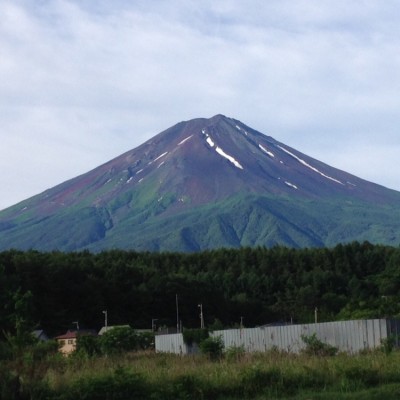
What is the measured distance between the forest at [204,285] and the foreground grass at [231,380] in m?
37.8

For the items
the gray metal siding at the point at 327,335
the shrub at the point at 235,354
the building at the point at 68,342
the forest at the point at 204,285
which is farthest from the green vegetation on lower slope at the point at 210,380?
the forest at the point at 204,285

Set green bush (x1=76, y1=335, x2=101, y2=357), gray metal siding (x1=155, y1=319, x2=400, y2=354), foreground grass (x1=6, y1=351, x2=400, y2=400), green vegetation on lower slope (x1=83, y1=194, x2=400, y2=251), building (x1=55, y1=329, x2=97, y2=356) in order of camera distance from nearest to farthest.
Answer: foreground grass (x1=6, y1=351, x2=400, y2=400)
gray metal siding (x1=155, y1=319, x2=400, y2=354)
green bush (x1=76, y1=335, x2=101, y2=357)
building (x1=55, y1=329, x2=97, y2=356)
green vegetation on lower slope (x1=83, y1=194, x2=400, y2=251)

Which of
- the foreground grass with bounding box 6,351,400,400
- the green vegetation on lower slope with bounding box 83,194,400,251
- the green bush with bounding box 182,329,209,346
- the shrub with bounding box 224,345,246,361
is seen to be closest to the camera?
the foreground grass with bounding box 6,351,400,400

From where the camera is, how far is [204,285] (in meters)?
67.9

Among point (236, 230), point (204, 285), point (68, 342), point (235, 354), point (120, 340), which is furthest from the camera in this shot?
point (236, 230)

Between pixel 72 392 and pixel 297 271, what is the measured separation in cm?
6830

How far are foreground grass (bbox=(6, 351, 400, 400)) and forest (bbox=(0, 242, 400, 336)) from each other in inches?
1487

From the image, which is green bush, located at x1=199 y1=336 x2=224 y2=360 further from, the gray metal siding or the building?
the building

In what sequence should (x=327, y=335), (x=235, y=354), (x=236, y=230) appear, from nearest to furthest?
1. (x=235, y=354)
2. (x=327, y=335)
3. (x=236, y=230)

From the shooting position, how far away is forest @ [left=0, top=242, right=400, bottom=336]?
59.8 metres

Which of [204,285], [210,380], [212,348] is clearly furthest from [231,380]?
[204,285]

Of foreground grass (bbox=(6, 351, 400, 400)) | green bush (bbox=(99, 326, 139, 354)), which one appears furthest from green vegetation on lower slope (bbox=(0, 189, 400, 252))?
foreground grass (bbox=(6, 351, 400, 400))

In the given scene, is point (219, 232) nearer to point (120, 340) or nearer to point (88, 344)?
point (120, 340)

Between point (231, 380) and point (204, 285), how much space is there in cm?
5642
